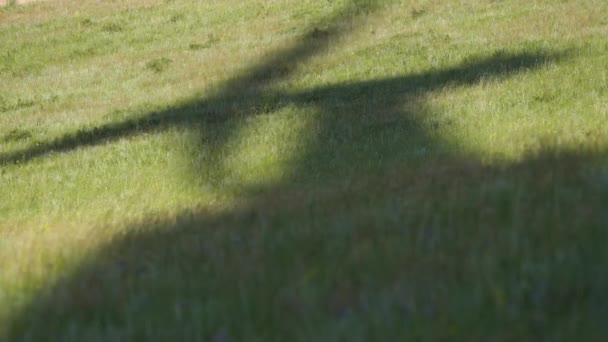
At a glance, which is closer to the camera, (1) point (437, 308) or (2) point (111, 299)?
(1) point (437, 308)

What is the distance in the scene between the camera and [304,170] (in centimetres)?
1307

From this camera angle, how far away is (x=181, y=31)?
99.7ft

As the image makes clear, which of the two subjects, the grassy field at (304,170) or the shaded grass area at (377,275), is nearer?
the shaded grass area at (377,275)

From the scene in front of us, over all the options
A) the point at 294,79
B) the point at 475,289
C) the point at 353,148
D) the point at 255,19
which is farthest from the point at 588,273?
the point at 255,19

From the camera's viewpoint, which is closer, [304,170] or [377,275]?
[377,275]

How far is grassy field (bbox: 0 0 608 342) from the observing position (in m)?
3.88

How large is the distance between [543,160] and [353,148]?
23.0 ft

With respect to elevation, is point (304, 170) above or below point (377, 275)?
below

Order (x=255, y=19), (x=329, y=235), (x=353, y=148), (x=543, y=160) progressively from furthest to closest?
1. (x=255, y=19)
2. (x=353, y=148)
3. (x=543, y=160)
4. (x=329, y=235)

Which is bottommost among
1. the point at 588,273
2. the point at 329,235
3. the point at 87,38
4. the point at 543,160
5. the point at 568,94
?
the point at 87,38

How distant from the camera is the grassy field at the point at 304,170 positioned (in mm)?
3881

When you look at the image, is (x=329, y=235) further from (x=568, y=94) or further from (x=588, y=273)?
(x=568, y=94)

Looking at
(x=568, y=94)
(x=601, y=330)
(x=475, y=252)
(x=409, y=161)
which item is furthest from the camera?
(x=568, y=94)

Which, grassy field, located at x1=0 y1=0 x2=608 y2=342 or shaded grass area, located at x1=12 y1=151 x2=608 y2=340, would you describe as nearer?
shaded grass area, located at x1=12 y1=151 x2=608 y2=340
